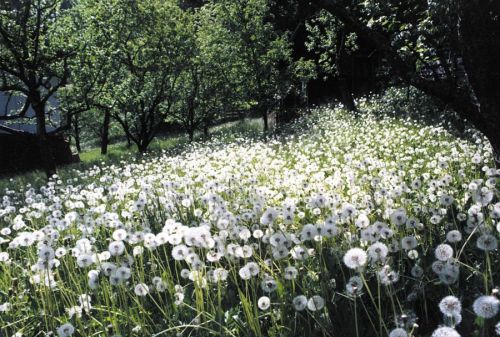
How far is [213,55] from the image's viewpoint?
24.6 metres

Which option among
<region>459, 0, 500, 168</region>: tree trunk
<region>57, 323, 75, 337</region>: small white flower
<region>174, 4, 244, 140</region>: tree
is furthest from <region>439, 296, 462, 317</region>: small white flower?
<region>174, 4, 244, 140</region>: tree

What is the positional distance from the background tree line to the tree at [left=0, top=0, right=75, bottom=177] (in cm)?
Answer: 4

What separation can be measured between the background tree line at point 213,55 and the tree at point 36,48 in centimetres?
4

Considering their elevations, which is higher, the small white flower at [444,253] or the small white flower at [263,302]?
the small white flower at [444,253]

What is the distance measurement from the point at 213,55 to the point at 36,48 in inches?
460

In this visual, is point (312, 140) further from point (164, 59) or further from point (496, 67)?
point (164, 59)

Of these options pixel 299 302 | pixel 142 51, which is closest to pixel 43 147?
pixel 142 51

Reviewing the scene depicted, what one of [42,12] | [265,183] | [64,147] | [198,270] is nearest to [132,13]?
[42,12]

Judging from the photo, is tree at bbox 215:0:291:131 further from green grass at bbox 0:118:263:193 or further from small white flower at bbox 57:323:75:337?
small white flower at bbox 57:323:75:337

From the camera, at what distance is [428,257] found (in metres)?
3.46

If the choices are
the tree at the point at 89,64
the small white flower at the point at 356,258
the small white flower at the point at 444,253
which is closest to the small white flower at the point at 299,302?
the small white flower at the point at 356,258

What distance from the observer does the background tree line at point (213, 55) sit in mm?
5074

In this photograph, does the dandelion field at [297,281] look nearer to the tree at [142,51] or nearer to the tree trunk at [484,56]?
the tree trunk at [484,56]

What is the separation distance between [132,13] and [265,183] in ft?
54.6
